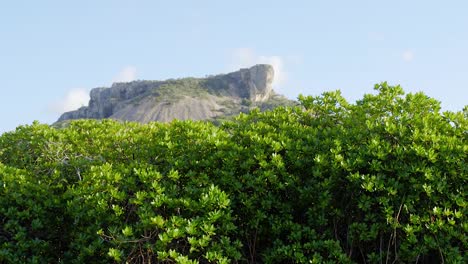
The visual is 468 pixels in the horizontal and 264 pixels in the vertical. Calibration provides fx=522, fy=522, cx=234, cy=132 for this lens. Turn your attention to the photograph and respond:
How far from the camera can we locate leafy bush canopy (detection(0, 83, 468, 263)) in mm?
6570

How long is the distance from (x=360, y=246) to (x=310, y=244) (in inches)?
32.7

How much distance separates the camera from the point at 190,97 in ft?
421

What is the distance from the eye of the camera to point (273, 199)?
7086 millimetres

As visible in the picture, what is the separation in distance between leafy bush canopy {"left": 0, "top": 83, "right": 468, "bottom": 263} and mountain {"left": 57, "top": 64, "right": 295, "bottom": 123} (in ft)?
359

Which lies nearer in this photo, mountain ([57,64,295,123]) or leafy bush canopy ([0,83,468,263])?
leafy bush canopy ([0,83,468,263])

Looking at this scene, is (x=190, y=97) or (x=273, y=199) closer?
(x=273, y=199)

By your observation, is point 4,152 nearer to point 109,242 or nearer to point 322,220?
point 109,242

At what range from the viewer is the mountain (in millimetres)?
121688

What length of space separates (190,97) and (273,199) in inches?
4805

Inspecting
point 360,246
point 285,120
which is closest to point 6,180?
point 285,120

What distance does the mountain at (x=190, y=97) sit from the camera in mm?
121688

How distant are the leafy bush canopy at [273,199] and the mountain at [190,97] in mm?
109280

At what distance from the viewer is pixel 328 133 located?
→ 8008 mm

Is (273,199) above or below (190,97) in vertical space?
below
